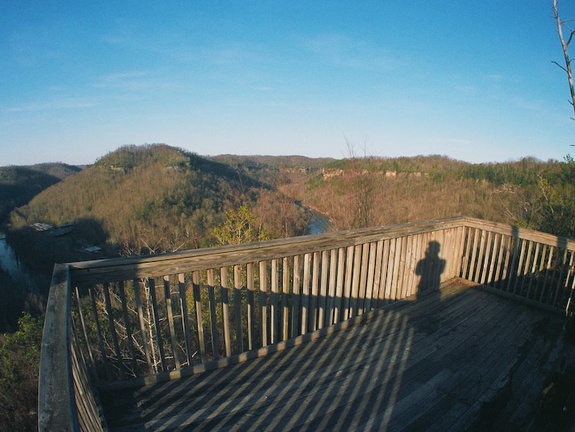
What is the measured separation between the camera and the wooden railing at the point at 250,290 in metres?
1.45

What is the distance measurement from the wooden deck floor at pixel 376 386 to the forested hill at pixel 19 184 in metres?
108

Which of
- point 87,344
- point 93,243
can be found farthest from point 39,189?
point 87,344

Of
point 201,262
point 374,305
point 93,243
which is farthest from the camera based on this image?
point 93,243

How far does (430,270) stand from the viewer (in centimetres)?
446

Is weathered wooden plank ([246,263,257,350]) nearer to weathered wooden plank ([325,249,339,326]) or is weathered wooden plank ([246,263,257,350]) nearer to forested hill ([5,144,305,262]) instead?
weathered wooden plank ([325,249,339,326])

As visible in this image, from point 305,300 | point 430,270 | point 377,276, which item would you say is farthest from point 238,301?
point 430,270

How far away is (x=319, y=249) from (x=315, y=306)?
0.66 m

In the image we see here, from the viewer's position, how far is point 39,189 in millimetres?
96875

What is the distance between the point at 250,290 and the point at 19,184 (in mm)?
124250

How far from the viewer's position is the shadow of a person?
4336 mm

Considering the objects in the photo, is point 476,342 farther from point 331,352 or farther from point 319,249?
point 319,249

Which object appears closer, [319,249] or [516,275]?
[319,249]

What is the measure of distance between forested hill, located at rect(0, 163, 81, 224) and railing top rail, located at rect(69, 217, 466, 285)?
108 meters

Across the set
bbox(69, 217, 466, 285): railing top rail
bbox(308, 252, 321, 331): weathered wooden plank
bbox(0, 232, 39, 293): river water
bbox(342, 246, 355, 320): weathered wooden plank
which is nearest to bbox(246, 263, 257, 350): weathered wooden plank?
bbox(69, 217, 466, 285): railing top rail
